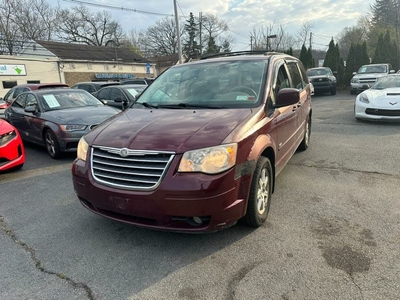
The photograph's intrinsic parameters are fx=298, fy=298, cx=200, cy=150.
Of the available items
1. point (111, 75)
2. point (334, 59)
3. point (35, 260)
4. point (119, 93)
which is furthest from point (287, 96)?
point (111, 75)

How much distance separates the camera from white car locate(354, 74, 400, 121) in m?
7.94

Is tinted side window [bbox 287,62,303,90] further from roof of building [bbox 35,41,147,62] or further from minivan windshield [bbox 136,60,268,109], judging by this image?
roof of building [bbox 35,41,147,62]

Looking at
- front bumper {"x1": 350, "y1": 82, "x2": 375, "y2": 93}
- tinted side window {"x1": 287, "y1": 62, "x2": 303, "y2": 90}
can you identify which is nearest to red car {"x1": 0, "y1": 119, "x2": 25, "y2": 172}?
tinted side window {"x1": 287, "y1": 62, "x2": 303, "y2": 90}

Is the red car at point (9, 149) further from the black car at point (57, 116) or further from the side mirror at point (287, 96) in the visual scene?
the side mirror at point (287, 96)

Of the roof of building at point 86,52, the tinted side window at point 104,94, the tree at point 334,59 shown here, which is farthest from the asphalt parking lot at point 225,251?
the roof of building at point 86,52

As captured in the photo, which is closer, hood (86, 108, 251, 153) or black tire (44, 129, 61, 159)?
hood (86, 108, 251, 153)

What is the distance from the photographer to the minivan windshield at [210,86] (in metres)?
3.45

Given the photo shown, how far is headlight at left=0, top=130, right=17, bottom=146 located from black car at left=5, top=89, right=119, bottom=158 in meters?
0.87

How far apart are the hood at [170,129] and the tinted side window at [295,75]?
197cm

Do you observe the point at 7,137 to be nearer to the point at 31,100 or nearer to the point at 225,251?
the point at 31,100

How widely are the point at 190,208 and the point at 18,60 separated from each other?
35.9 meters

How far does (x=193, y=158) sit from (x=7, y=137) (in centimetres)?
421

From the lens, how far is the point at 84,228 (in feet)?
10.8

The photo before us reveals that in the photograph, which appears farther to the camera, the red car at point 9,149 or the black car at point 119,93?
the black car at point 119,93
